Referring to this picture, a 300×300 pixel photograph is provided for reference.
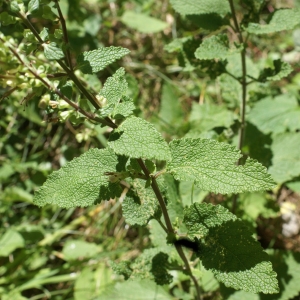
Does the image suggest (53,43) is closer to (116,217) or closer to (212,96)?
(116,217)

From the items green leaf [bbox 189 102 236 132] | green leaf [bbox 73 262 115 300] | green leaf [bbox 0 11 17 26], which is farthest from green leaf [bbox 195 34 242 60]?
green leaf [bbox 73 262 115 300]

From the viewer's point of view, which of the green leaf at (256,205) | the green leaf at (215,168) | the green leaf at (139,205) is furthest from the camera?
the green leaf at (256,205)

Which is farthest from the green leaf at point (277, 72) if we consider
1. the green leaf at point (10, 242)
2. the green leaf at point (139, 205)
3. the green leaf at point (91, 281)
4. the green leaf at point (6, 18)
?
the green leaf at point (10, 242)

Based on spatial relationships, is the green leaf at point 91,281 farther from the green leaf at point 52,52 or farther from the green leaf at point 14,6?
the green leaf at point 14,6

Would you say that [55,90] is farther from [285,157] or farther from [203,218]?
[285,157]

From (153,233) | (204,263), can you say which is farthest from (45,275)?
(204,263)

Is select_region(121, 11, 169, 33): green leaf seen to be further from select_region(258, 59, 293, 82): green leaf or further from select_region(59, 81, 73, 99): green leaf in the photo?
select_region(59, 81, 73, 99): green leaf
